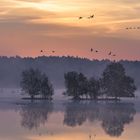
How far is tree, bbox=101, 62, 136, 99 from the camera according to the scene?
11031 cm

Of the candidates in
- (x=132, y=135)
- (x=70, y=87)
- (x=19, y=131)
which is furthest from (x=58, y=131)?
(x=70, y=87)

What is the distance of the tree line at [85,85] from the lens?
108688 millimetres

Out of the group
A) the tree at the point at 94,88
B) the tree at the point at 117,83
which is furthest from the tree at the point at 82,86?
the tree at the point at 117,83

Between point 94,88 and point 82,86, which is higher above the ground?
point 82,86

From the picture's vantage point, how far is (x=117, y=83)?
362 feet

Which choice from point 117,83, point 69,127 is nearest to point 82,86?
point 117,83

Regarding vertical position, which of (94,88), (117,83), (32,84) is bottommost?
(94,88)

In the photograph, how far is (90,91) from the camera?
363ft

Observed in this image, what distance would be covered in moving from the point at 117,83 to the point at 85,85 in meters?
5.94

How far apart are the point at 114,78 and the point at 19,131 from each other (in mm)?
66345

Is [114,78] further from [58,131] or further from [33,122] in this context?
[58,131]

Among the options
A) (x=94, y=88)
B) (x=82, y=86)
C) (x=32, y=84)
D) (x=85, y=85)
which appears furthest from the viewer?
(x=94, y=88)

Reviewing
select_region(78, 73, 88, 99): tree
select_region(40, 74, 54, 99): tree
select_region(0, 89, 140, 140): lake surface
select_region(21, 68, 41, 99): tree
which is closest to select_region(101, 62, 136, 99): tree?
select_region(78, 73, 88, 99): tree

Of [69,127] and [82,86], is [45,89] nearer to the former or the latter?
[82,86]
